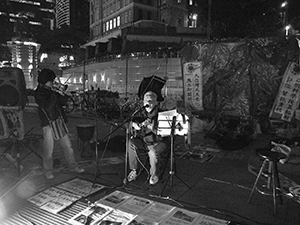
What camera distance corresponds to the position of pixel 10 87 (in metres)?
5.35

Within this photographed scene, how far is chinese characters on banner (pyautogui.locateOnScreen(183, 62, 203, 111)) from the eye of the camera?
30.5 feet

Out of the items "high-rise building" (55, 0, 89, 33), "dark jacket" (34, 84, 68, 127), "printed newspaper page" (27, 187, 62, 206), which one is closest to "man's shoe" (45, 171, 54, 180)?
"printed newspaper page" (27, 187, 62, 206)

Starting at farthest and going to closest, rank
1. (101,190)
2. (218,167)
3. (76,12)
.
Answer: (76,12), (218,167), (101,190)

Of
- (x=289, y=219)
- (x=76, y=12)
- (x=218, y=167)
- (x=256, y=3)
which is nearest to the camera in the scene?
(x=289, y=219)

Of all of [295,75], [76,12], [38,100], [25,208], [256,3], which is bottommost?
[25,208]

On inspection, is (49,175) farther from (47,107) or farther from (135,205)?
(135,205)

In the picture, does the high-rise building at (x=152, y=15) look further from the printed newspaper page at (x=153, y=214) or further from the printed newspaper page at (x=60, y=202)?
the printed newspaper page at (x=153, y=214)

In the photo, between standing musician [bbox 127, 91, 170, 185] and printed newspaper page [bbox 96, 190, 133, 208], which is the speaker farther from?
printed newspaper page [bbox 96, 190, 133, 208]

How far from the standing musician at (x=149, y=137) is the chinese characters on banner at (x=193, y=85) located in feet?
15.9

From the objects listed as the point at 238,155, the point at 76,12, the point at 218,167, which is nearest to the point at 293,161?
the point at 238,155

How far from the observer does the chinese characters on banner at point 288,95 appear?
7.80 m

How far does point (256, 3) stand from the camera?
21359 mm

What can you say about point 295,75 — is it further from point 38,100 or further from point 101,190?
point 38,100

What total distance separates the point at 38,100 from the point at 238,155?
5148mm
